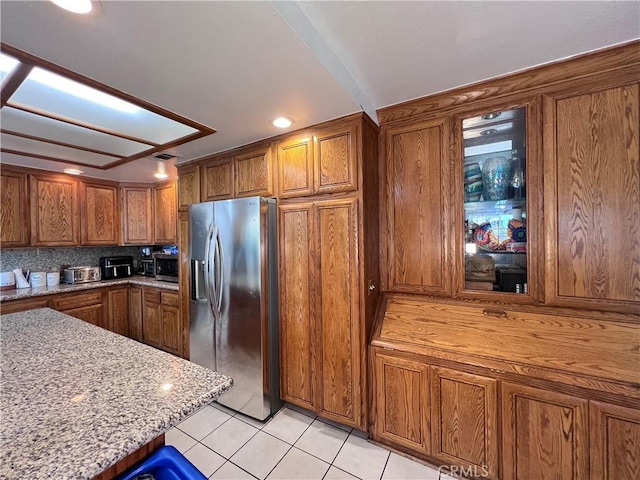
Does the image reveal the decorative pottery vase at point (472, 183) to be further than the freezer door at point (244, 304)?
No

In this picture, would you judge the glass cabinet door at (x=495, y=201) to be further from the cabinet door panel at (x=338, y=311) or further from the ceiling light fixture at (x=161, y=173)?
the ceiling light fixture at (x=161, y=173)

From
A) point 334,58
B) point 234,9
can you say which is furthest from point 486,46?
point 234,9

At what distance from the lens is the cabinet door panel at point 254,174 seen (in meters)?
2.21

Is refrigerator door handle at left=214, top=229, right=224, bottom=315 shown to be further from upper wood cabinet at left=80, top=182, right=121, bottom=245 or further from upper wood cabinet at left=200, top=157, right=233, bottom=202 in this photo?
upper wood cabinet at left=80, top=182, right=121, bottom=245

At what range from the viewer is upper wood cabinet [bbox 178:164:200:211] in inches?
105

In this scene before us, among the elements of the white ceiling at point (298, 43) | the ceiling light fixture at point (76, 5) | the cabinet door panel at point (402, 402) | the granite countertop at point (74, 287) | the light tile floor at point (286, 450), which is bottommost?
the light tile floor at point (286, 450)

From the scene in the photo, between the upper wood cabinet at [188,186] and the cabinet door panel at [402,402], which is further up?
the upper wood cabinet at [188,186]

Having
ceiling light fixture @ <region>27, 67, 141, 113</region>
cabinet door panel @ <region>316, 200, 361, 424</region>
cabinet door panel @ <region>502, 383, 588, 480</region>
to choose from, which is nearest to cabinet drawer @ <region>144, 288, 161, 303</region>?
ceiling light fixture @ <region>27, 67, 141, 113</region>

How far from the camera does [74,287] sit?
121 inches

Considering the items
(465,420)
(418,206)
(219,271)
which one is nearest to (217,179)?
(219,271)

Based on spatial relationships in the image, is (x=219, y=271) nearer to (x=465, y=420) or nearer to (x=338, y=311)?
(x=338, y=311)

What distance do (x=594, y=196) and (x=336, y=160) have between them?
58.1 inches

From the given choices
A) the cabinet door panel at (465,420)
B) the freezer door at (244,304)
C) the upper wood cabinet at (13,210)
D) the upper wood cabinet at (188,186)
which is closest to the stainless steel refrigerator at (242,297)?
the freezer door at (244,304)

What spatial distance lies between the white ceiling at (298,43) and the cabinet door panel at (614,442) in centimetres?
175
